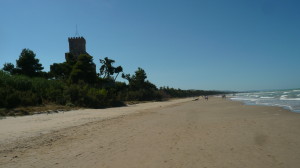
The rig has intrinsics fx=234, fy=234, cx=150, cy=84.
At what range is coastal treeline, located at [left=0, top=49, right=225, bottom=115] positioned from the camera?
21062 mm

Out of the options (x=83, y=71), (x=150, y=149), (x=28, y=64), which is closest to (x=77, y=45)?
(x=28, y=64)

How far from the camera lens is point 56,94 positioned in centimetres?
2408

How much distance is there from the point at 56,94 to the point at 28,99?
169 inches

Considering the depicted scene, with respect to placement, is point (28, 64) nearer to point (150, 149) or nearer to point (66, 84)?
point (66, 84)

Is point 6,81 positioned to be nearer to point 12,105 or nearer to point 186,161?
point 12,105

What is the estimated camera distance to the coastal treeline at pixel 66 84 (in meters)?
21.1

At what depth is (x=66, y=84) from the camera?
29.8 metres

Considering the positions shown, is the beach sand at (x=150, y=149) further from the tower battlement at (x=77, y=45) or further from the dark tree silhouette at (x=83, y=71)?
the tower battlement at (x=77, y=45)

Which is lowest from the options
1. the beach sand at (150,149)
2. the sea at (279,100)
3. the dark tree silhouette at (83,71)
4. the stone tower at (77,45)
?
the beach sand at (150,149)

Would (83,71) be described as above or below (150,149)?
above

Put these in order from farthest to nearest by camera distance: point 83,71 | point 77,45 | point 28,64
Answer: point 77,45 < point 28,64 < point 83,71

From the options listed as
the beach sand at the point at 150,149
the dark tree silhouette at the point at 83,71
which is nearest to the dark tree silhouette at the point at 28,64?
the dark tree silhouette at the point at 83,71

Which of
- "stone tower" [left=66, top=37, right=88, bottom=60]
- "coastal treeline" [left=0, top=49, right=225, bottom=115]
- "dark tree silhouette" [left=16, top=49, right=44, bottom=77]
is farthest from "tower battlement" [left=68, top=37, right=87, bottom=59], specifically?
"dark tree silhouette" [left=16, top=49, right=44, bottom=77]

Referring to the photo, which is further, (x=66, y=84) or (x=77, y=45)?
(x=77, y=45)
